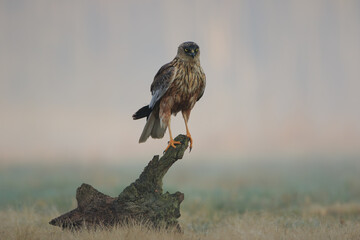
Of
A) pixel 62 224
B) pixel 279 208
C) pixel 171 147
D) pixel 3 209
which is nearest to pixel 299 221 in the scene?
pixel 279 208

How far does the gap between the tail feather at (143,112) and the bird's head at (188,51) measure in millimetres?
1420

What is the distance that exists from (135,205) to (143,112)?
7.60 feet

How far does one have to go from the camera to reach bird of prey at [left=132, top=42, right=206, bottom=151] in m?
8.59

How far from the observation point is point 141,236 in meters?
7.02

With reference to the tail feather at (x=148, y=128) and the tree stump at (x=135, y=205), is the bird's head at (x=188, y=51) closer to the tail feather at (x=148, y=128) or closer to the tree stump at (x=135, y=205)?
the tail feather at (x=148, y=128)

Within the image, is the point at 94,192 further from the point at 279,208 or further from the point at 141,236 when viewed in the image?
the point at 279,208

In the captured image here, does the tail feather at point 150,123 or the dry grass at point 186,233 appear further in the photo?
the tail feather at point 150,123

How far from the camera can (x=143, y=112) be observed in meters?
9.33

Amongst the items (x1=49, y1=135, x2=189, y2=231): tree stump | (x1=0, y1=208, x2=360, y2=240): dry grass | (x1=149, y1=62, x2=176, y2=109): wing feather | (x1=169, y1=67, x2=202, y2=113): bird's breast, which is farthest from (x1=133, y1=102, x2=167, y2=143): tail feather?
(x1=0, y1=208, x2=360, y2=240): dry grass

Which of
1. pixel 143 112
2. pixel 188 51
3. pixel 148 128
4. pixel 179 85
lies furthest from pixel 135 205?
pixel 188 51

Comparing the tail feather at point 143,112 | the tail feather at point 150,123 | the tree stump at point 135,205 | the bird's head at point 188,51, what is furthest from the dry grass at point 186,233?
the bird's head at point 188,51

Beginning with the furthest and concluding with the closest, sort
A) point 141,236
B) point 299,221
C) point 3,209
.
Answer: point 3,209, point 299,221, point 141,236

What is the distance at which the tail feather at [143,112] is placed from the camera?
9297 mm

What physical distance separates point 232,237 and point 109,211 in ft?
7.80
